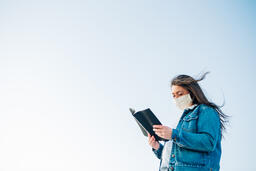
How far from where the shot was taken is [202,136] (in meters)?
2.97

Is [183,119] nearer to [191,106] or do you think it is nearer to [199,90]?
[191,106]

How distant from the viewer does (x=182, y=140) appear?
2994 millimetres

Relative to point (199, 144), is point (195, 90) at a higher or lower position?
higher

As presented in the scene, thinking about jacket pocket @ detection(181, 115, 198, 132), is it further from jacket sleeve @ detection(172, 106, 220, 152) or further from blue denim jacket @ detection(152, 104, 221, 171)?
jacket sleeve @ detection(172, 106, 220, 152)

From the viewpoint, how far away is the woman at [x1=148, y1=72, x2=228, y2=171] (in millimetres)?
2979

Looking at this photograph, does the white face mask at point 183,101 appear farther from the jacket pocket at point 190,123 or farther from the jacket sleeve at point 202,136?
the jacket sleeve at point 202,136

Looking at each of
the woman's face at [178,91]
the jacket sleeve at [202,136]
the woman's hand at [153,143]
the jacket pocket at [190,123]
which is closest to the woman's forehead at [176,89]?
the woman's face at [178,91]

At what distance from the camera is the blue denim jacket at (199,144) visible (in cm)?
296

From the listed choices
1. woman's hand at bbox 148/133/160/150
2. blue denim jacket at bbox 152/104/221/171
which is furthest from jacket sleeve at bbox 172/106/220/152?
woman's hand at bbox 148/133/160/150

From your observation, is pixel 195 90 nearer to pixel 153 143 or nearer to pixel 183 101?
pixel 183 101

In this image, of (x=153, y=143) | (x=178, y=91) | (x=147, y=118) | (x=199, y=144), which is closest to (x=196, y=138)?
(x=199, y=144)

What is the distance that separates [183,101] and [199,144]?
3.01ft

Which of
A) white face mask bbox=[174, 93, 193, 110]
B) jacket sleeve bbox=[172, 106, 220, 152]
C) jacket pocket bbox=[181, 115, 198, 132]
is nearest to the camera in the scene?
jacket sleeve bbox=[172, 106, 220, 152]

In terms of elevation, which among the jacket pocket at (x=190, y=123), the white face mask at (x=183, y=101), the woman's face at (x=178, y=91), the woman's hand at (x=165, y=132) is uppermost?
the woman's face at (x=178, y=91)
